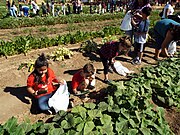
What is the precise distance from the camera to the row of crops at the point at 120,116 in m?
3.70

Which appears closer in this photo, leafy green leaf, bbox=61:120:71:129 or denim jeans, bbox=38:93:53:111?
leafy green leaf, bbox=61:120:71:129

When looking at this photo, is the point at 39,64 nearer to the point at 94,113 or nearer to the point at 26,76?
the point at 94,113

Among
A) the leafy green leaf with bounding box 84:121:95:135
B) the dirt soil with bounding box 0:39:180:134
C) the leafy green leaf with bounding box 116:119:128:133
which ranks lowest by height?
the dirt soil with bounding box 0:39:180:134

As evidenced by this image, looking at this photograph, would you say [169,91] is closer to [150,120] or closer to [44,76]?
[150,120]

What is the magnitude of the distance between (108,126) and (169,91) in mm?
2222

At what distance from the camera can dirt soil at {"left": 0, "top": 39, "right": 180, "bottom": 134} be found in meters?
5.75

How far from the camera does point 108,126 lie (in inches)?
153

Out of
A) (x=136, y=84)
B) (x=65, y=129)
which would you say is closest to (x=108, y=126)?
(x=65, y=129)

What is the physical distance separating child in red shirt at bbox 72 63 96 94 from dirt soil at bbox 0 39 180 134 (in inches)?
10.9

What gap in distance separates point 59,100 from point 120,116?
1.76m

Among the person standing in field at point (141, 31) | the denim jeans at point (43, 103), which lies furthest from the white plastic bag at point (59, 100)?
the person standing in field at point (141, 31)

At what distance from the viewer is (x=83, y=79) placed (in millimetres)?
6020

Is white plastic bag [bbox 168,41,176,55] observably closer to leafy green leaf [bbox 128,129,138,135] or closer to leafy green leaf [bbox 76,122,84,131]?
leafy green leaf [bbox 128,129,138,135]

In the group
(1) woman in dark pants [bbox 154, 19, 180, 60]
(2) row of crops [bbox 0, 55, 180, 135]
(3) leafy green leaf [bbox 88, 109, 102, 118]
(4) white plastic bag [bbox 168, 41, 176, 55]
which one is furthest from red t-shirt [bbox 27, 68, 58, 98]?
(4) white plastic bag [bbox 168, 41, 176, 55]
